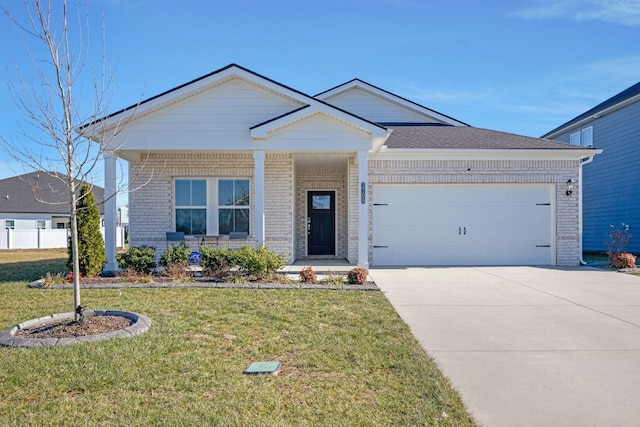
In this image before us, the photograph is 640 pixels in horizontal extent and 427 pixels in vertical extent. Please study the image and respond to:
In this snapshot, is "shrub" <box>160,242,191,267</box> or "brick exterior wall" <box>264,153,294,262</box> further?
"brick exterior wall" <box>264,153,294,262</box>

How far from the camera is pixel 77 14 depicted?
591 centimetres

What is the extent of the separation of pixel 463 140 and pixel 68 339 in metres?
11.7

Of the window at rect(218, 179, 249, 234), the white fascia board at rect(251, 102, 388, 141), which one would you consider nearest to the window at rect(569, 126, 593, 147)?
the white fascia board at rect(251, 102, 388, 141)

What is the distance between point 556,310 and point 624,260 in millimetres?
6694

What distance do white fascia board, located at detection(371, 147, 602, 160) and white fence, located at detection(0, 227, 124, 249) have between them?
21.5 m

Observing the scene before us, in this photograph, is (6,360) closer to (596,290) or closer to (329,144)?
(329,144)

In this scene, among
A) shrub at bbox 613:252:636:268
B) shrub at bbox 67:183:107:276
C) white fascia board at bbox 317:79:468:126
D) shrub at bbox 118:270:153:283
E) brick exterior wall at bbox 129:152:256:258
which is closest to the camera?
shrub at bbox 118:270:153:283

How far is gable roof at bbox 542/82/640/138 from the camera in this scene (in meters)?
16.6

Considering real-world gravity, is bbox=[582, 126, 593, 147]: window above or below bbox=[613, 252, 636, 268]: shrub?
above

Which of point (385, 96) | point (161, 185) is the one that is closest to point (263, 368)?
point (161, 185)

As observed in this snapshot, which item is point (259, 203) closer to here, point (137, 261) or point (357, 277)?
point (137, 261)

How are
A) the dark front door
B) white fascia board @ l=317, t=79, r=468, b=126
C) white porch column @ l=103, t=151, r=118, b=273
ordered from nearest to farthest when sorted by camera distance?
white porch column @ l=103, t=151, r=118, b=273, the dark front door, white fascia board @ l=317, t=79, r=468, b=126

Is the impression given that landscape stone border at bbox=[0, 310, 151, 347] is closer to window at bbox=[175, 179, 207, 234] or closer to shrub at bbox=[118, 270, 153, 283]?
shrub at bbox=[118, 270, 153, 283]

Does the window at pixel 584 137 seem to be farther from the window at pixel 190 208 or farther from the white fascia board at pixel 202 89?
the window at pixel 190 208
